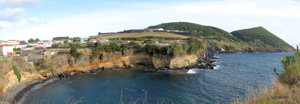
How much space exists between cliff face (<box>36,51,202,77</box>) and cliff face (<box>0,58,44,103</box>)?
4.35 meters

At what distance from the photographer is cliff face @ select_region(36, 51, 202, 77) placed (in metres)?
39.2

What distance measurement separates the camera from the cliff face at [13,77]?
81.2 ft

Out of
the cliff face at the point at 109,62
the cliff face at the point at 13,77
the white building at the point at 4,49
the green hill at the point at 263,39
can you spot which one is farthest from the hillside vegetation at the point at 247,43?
the white building at the point at 4,49

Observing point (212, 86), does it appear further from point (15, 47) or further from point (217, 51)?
point (217, 51)

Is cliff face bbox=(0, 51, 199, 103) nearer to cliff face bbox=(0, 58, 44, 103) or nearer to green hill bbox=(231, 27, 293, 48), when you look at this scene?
cliff face bbox=(0, 58, 44, 103)

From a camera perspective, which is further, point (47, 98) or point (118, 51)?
point (118, 51)

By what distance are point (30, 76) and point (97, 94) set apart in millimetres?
15128

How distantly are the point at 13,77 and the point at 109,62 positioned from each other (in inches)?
900

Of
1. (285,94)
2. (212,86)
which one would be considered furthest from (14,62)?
(285,94)

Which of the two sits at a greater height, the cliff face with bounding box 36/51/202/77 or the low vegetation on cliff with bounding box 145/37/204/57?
the low vegetation on cliff with bounding box 145/37/204/57

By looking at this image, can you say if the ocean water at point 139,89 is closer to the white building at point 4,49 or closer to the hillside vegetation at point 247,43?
the white building at point 4,49

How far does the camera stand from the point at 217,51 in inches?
4333

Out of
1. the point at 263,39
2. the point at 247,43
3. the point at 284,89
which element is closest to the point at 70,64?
the point at 284,89

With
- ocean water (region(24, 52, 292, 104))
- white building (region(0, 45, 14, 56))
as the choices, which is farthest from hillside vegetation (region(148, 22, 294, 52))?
white building (region(0, 45, 14, 56))
